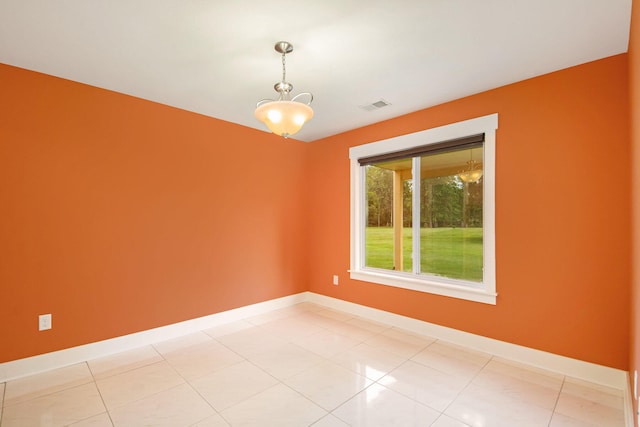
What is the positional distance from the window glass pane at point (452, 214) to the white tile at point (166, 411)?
8.54 ft

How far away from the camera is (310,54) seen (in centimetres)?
219

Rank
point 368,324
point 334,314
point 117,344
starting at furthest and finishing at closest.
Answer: point 334,314 < point 368,324 < point 117,344

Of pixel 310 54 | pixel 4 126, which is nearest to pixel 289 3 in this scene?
pixel 310 54

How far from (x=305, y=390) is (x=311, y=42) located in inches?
101

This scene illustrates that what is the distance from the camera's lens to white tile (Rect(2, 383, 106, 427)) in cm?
183

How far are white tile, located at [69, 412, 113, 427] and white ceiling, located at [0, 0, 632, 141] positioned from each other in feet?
8.37

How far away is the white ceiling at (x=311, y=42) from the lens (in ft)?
5.65

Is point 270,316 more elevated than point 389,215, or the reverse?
point 389,215

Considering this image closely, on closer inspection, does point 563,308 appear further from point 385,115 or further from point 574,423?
point 385,115

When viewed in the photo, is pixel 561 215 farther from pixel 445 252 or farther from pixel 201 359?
pixel 201 359

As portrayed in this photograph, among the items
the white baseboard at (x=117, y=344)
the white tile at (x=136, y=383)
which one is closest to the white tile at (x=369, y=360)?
the white tile at (x=136, y=383)

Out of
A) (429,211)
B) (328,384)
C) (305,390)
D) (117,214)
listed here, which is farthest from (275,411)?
(429,211)

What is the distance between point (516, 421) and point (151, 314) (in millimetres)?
3249

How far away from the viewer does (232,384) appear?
2264 millimetres
